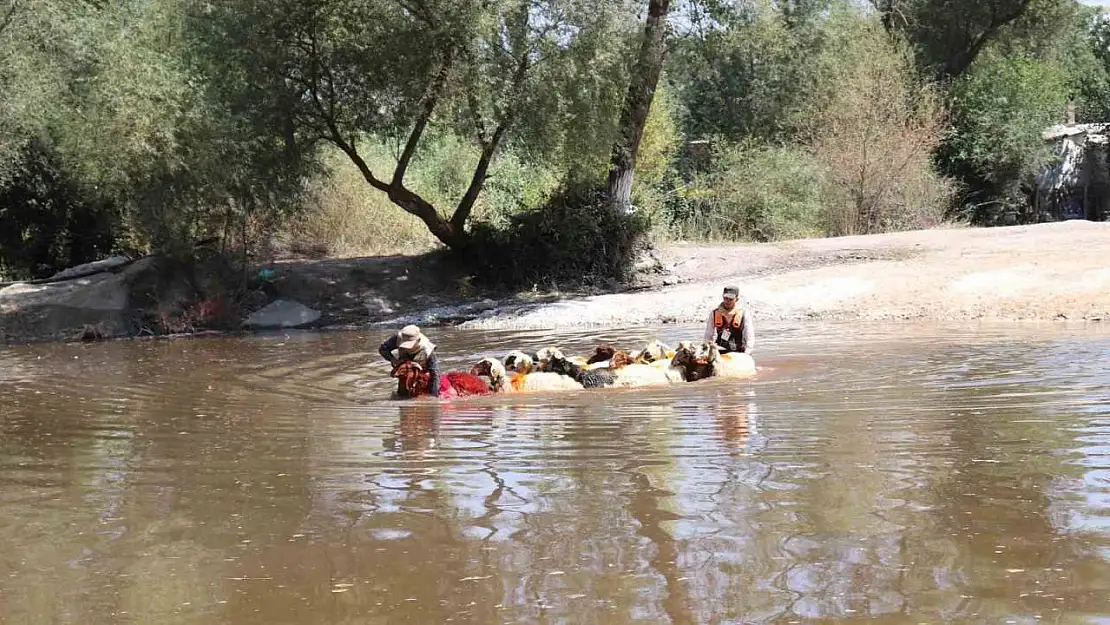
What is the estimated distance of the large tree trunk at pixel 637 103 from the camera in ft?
75.3

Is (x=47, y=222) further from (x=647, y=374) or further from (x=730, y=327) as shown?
(x=647, y=374)

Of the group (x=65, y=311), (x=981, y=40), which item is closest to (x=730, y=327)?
(x=65, y=311)

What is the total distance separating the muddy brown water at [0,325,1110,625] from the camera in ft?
16.5

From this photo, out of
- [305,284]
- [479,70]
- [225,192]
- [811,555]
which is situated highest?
[479,70]

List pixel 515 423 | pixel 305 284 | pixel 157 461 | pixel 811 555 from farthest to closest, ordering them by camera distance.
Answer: pixel 305 284, pixel 515 423, pixel 157 461, pixel 811 555

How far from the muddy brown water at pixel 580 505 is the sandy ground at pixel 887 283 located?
6970mm

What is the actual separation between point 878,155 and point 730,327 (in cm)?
1836

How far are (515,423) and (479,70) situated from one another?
1299 cm

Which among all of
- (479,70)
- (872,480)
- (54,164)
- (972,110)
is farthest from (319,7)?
(972,110)

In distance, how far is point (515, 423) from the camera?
32.8 feet

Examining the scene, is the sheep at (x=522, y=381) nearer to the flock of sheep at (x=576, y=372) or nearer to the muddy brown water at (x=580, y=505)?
the flock of sheep at (x=576, y=372)

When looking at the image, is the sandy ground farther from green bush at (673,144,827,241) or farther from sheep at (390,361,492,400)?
sheep at (390,361,492,400)

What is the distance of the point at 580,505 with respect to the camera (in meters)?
6.62

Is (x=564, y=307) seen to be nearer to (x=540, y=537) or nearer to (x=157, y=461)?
(x=157, y=461)
